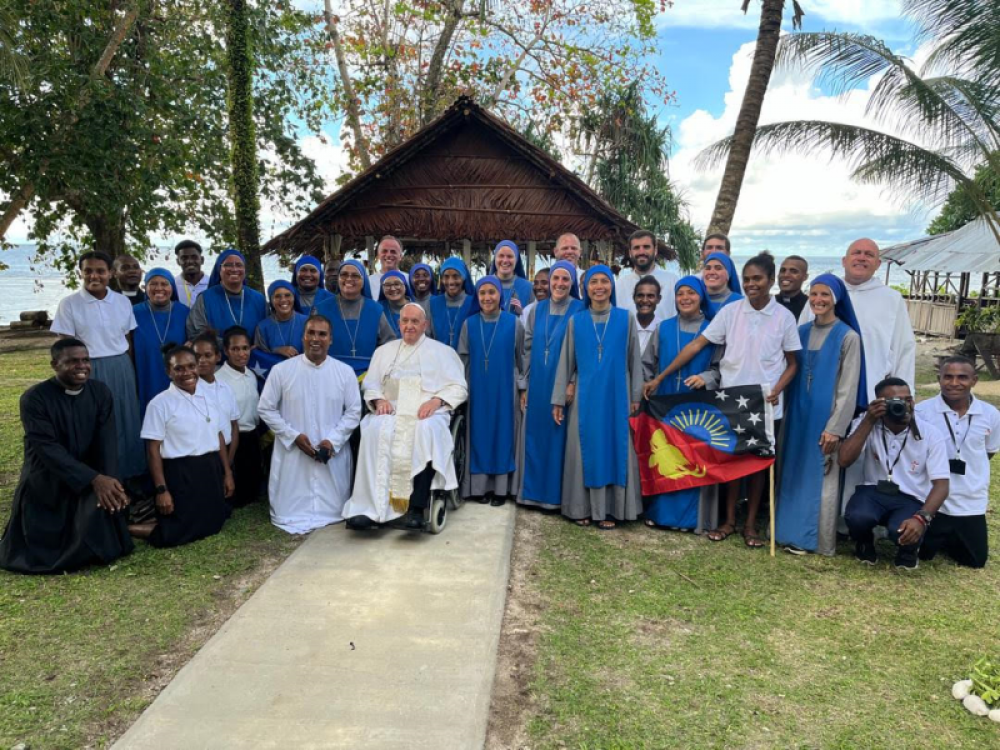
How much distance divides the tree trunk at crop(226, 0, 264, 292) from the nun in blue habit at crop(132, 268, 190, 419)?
3.02 metres

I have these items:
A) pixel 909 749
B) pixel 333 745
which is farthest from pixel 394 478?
pixel 909 749

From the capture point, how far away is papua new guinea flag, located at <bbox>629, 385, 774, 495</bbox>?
5117 mm

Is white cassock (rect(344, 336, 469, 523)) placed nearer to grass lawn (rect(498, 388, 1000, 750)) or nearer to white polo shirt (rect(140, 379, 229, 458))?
grass lawn (rect(498, 388, 1000, 750))

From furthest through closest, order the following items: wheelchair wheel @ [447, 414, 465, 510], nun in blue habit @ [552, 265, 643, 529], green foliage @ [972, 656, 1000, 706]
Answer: wheelchair wheel @ [447, 414, 465, 510] → nun in blue habit @ [552, 265, 643, 529] → green foliage @ [972, 656, 1000, 706]

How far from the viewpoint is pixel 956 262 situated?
20922mm

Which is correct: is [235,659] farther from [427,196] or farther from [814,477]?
[427,196]

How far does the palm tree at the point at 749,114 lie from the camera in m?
9.50

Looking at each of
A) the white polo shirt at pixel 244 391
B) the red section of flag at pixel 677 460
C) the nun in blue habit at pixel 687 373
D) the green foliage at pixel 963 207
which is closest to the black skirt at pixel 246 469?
the white polo shirt at pixel 244 391

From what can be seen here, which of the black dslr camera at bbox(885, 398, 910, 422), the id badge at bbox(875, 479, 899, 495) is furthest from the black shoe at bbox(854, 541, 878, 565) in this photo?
the black dslr camera at bbox(885, 398, 910, 422)

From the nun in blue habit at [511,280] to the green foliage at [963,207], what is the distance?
9281 millimetres

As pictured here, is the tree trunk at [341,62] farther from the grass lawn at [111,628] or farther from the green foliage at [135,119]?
the grass lawn at [111,628]

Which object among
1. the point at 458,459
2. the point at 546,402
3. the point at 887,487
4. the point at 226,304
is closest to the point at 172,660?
the point at 458,459

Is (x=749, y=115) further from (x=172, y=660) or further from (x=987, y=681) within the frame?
(x=172, y=660)

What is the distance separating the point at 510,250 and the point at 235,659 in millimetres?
4414
